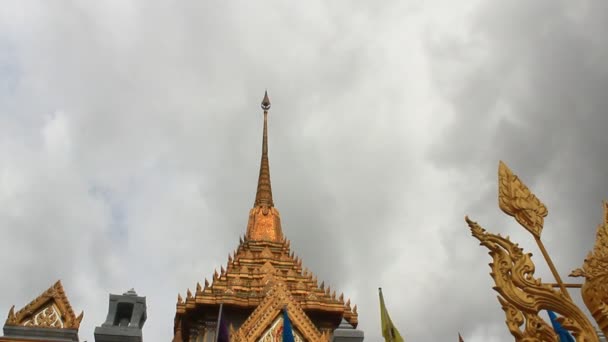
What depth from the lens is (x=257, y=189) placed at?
112 feet

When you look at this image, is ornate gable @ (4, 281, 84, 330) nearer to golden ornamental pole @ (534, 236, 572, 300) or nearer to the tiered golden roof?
golden ornamental pole @ (534, 236, 572, 300)

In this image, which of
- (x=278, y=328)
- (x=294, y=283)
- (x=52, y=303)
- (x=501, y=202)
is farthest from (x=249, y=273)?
(x=501, y=202)

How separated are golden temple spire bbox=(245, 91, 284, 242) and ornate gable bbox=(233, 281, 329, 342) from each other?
10075mm

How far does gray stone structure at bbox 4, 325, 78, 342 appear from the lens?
9.04 metres

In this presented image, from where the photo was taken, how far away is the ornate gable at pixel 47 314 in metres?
9.20

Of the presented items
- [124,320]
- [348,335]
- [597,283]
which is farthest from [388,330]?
[124,320]

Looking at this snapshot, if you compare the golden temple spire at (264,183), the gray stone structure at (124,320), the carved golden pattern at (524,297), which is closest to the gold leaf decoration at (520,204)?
the carved golden pattern at (524,297)

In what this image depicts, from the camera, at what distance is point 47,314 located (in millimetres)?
9500

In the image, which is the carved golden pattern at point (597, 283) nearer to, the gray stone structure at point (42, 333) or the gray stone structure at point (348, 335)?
the gray stone structure at point (348, 335)

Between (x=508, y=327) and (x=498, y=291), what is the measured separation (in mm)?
453

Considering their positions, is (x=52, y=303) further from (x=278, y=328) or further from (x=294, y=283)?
(x=294, y=283)

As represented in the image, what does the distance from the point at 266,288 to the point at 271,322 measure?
475 cm

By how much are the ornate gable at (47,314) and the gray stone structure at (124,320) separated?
79 centimetres

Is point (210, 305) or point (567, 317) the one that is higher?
point (210, 305)
